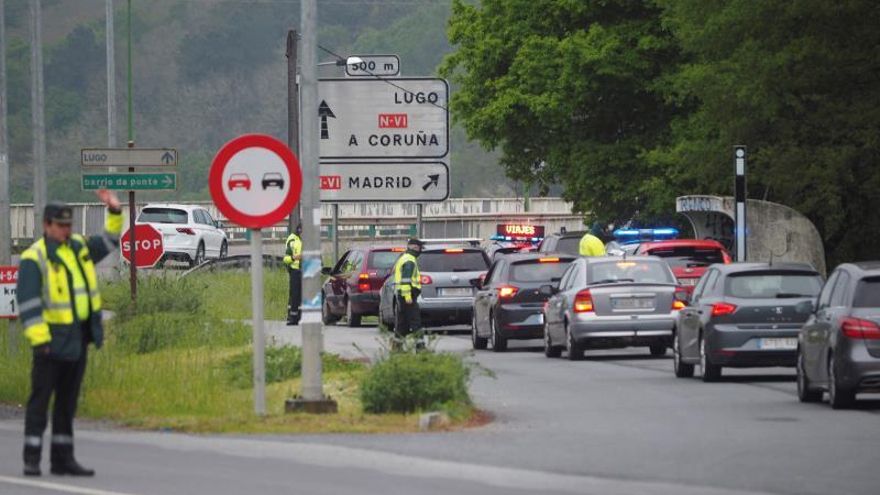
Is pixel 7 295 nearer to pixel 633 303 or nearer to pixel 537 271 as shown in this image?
pixel 633 303

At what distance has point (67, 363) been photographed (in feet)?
49.9

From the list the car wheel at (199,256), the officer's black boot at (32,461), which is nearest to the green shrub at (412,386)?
the officer's black boot at (32,461)

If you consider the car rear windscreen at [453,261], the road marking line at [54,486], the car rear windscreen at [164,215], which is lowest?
the road marking line at [54,486]

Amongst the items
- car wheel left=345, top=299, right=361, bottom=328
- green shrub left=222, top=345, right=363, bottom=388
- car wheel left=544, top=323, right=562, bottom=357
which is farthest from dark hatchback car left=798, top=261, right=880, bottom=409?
car wheel left=345, top=299, right=361, bottom=328

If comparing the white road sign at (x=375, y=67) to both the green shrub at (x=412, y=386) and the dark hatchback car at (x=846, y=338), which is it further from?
the green shrub at (x=412, y=386)

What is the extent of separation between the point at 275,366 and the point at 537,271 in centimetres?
1046

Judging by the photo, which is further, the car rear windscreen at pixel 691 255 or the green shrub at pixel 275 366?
the car rear windscreen at pixel 691 255

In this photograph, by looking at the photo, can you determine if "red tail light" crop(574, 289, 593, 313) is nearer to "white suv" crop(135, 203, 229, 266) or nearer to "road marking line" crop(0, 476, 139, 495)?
"road marking line" crop(0, 476, 139, 495)

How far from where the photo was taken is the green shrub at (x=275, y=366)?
2358 centimetres

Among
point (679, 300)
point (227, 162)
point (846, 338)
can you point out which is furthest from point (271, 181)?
point (679, 300)

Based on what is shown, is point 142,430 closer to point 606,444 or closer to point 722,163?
point 606,444

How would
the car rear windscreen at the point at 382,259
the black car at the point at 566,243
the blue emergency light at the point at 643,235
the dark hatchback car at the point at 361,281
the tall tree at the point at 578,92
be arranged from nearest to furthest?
the dark hatchback car at the point at 361,281
the car rear windscreen at the point at 382,259
the blue emergency light at the point at 643,235
the black car at the point at 566,243
the tall tree at the point at 578,92

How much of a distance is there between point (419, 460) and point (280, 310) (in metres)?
31.9

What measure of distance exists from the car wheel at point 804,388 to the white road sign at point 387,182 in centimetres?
1951
